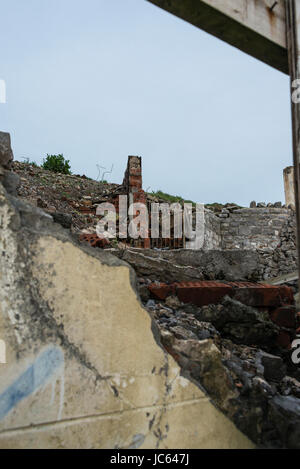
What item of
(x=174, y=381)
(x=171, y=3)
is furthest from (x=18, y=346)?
(x=171, y=3)

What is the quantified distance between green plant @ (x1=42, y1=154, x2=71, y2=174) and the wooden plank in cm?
1211

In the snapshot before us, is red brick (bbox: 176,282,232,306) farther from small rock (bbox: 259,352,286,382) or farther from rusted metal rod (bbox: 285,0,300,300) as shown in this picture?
rusted metal rod (bbox: 285,0,300,300)

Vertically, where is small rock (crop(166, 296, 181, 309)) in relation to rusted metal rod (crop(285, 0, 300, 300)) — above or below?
below

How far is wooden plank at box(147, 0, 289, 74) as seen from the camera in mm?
1876

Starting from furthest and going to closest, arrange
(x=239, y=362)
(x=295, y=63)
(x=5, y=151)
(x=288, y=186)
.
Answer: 1. (x=288, y=186)
2. (x=239, y=362)
3. (x=295, y=63)
4. (x=5, y=151)

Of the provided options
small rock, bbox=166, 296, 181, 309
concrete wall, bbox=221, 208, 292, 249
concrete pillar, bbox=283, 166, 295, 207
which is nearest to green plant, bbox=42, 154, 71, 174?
concrete wall, bbox=221, 208, 292, 249

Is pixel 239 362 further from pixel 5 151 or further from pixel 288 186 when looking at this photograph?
pixel 288 186

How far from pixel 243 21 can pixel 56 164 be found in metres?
12.5

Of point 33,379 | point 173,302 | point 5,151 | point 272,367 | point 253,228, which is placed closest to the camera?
point 33,379

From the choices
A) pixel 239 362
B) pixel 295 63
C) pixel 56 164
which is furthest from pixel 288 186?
pixel 239 362

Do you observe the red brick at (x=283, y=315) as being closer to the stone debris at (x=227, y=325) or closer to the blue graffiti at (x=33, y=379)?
the stone debris at (x=227, y=325)

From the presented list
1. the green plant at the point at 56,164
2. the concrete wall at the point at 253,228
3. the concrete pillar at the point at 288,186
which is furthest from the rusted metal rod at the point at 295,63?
the green plant at the point at 56,164

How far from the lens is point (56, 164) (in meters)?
13.4
